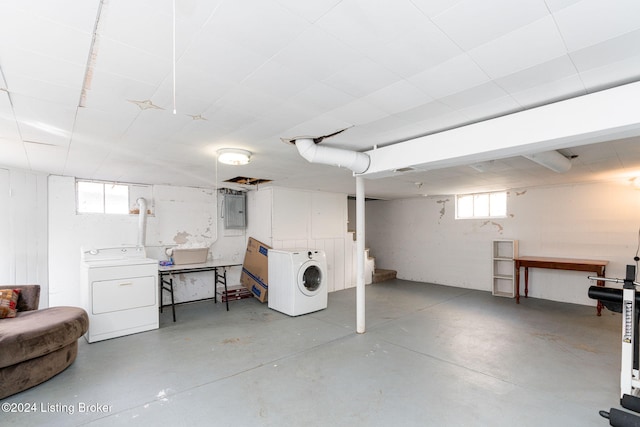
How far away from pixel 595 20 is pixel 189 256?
17.4 feet

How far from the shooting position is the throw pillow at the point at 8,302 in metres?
2.93

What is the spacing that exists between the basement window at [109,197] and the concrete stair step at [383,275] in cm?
508

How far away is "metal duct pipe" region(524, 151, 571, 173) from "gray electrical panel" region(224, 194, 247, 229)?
491 centimetres

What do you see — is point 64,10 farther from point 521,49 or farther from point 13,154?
point 13,154

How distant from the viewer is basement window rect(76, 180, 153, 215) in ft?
15.5

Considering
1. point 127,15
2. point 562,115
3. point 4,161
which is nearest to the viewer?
point 127,15

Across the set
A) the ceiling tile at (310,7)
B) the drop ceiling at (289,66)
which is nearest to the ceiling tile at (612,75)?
the drop ceiling at (289,66)

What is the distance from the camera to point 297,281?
14.8 ft

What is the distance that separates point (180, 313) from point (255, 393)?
115 inches

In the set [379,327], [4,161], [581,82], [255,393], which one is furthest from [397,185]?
[4,161]

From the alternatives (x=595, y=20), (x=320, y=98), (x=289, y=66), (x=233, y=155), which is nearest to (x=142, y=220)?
(x=233, y=155)

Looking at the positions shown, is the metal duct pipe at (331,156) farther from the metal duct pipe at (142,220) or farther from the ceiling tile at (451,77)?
the metal duct pipe at (142,220)

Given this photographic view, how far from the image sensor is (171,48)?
1434 millimetres

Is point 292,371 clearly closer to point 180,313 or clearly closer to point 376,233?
point 180,313
